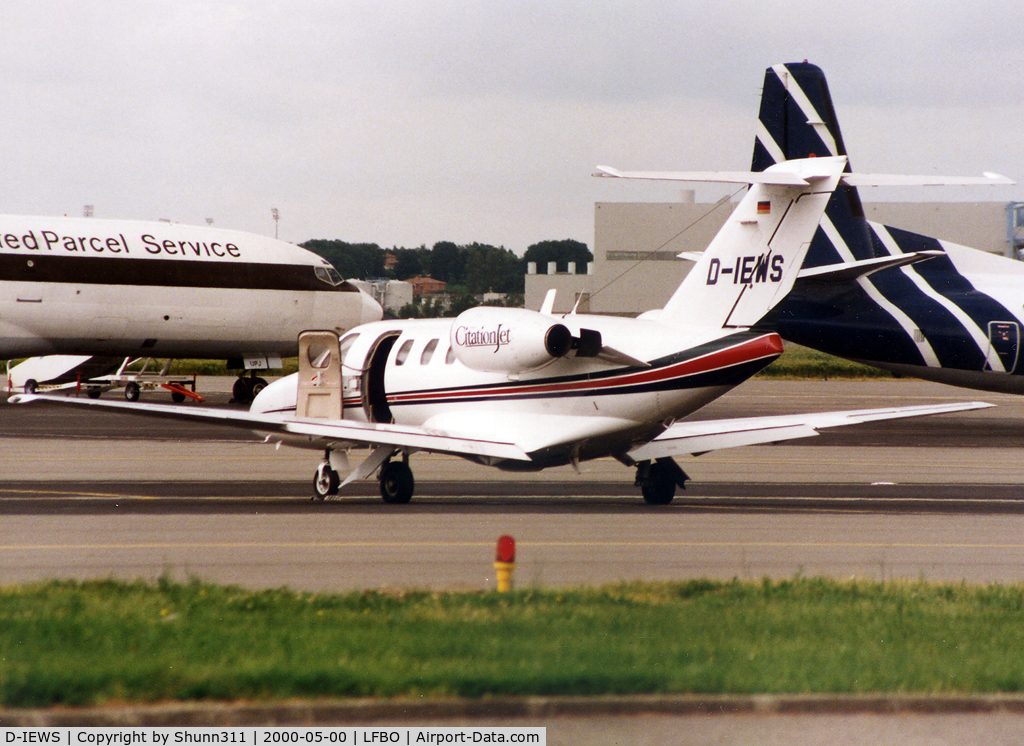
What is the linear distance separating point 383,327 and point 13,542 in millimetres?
8259

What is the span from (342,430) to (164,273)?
26744 mm

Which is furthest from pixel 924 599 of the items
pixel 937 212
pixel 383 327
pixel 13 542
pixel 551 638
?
pixel 937 212

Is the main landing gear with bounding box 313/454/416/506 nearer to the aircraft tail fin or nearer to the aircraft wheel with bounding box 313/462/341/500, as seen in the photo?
the aircraft wheel with bounding box 313/462/341/500

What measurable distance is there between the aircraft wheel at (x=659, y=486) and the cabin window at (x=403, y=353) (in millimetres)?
4471

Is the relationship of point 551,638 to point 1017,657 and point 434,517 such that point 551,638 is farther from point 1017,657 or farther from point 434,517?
point 434,517

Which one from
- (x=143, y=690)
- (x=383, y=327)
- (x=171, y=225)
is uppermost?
(x=171, y=225)

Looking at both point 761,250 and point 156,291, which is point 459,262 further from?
point 761,250

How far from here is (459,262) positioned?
35750 mm

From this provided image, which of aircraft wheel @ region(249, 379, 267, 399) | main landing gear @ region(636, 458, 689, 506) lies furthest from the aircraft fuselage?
main landing gear @ region(636, 458, 689, 506)

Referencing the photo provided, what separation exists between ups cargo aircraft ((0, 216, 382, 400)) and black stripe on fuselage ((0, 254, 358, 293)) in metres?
0.04

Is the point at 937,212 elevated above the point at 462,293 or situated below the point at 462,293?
above

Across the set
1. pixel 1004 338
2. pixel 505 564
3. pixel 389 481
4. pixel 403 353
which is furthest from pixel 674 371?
pixel 1004 338

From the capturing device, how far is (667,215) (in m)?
63.6

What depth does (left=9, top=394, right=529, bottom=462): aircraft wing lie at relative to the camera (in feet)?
52.9
